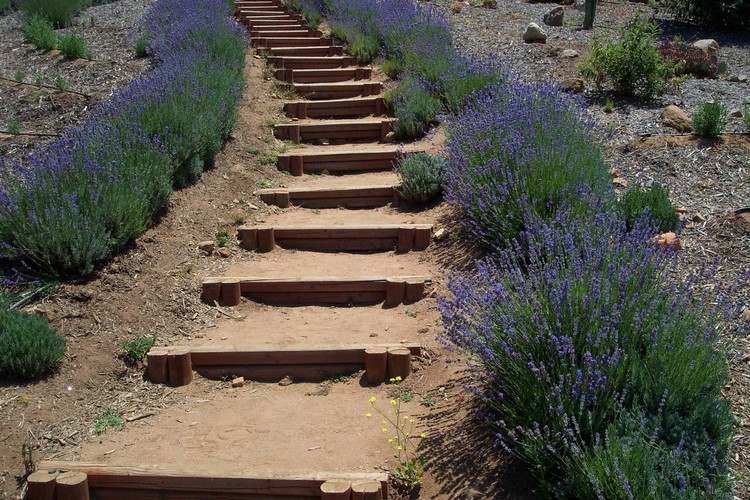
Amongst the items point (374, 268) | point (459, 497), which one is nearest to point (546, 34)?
point (374, 268)

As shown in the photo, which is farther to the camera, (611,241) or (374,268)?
(374,268)

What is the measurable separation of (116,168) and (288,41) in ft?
21.3

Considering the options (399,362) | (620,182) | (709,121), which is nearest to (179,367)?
(399,362)

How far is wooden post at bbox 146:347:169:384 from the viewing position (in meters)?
4.49

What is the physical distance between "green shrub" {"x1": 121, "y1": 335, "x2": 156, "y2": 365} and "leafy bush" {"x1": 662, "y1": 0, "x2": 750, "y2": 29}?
1022 centimetres

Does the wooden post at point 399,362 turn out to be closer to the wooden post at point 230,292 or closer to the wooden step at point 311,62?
the wooden post at point 230,292

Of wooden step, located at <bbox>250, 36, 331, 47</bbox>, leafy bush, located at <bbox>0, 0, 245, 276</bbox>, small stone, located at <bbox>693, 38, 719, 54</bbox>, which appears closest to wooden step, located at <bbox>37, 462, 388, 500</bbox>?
leafy bush, located at <bbox>0, 0, 245, 276</bbox>

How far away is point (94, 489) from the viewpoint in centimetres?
369

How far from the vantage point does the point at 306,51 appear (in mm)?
10906

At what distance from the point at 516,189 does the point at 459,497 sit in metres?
2.17

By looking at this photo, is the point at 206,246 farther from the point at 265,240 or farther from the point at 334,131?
the point at 334,131

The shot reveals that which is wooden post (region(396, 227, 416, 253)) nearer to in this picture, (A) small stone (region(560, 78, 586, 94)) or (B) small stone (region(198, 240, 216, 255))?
(B) small stone (region(198, 240, 216, 255))

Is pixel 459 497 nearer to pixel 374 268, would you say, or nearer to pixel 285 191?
pixel 374 268

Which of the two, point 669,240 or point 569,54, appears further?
point 569,54
